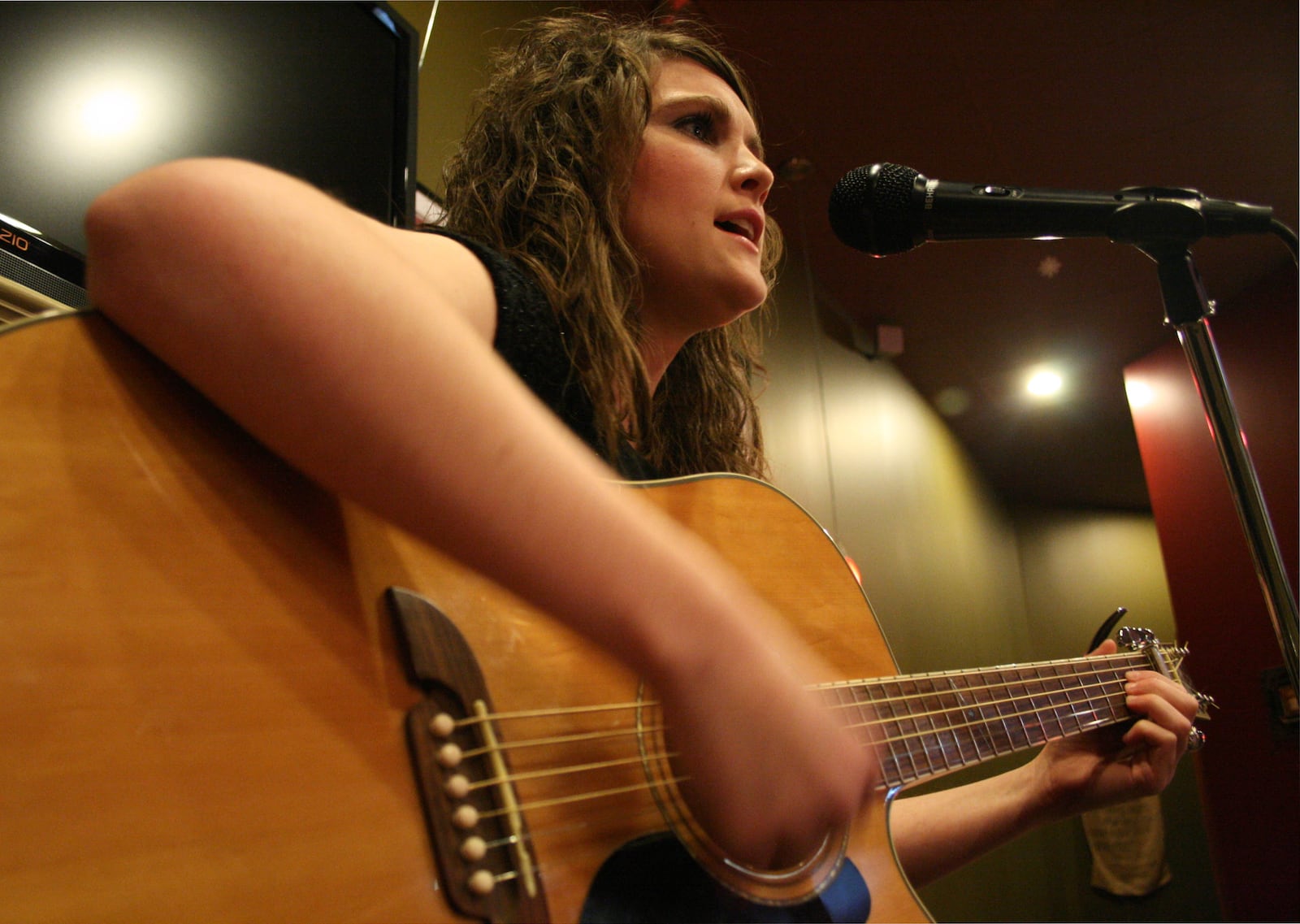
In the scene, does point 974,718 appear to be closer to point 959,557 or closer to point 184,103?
point 184,103

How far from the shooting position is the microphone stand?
892 millimetres

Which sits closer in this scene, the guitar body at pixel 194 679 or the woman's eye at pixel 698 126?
the guitar body at pixel 194 679

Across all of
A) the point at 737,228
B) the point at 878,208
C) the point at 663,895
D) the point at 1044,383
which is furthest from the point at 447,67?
the point at 1044,383

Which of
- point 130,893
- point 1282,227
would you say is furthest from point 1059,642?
point 130,893

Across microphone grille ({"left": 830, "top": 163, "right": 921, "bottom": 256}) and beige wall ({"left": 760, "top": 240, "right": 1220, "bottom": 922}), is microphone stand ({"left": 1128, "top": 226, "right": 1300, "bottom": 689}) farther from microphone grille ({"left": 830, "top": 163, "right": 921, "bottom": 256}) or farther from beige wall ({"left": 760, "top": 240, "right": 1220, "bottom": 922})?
beige wall ({"left": 760, "top": 240, "right": 1220, "bottom": 922})

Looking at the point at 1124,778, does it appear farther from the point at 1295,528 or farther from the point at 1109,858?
the point at 1109,858

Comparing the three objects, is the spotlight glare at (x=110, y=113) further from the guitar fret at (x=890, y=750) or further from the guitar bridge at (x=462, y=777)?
the guitar fret at (x=890, y=750)

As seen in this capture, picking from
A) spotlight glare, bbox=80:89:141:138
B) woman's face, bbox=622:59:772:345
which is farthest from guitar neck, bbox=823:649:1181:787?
spotlight glare, bbox=80:89:141:138

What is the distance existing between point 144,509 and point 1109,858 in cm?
493

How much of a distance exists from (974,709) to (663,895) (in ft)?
1.61

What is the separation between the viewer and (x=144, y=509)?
432 millimetres

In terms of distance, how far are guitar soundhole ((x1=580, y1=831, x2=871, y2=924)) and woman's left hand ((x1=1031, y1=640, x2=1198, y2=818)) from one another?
2.42 ft

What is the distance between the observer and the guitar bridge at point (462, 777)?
46 cm

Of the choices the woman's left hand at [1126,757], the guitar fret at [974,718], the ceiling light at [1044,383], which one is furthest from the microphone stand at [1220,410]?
the ceiling light at [1044,383]
